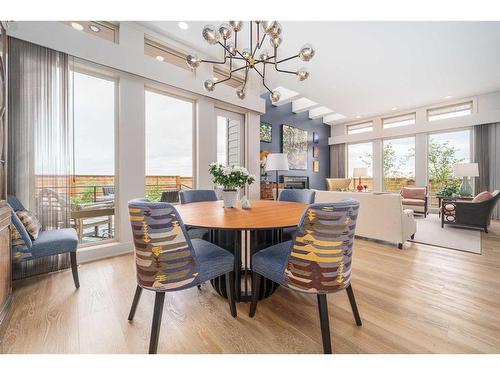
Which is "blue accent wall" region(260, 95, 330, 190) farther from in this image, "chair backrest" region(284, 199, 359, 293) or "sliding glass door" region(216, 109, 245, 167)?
"chair backrest" region(284, 199, 359, 293)

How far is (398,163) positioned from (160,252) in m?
7.66

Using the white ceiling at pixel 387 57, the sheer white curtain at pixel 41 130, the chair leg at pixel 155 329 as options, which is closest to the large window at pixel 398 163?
the white ceiling at pixel 387 57

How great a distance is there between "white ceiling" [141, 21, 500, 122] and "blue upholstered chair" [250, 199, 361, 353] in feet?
9.36

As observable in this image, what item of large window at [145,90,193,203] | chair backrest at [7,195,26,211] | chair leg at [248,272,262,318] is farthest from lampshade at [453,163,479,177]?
chair backrest at [7,195,26,211]

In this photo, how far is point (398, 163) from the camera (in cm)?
669

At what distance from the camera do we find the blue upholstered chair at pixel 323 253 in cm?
108

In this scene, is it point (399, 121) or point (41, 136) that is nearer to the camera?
point (41, 136)

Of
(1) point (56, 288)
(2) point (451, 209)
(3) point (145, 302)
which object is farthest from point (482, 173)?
(1) point (56, 288)

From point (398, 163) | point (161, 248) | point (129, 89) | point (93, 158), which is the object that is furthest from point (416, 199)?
point (93, 158)

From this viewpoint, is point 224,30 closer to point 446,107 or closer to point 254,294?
point 254,294
